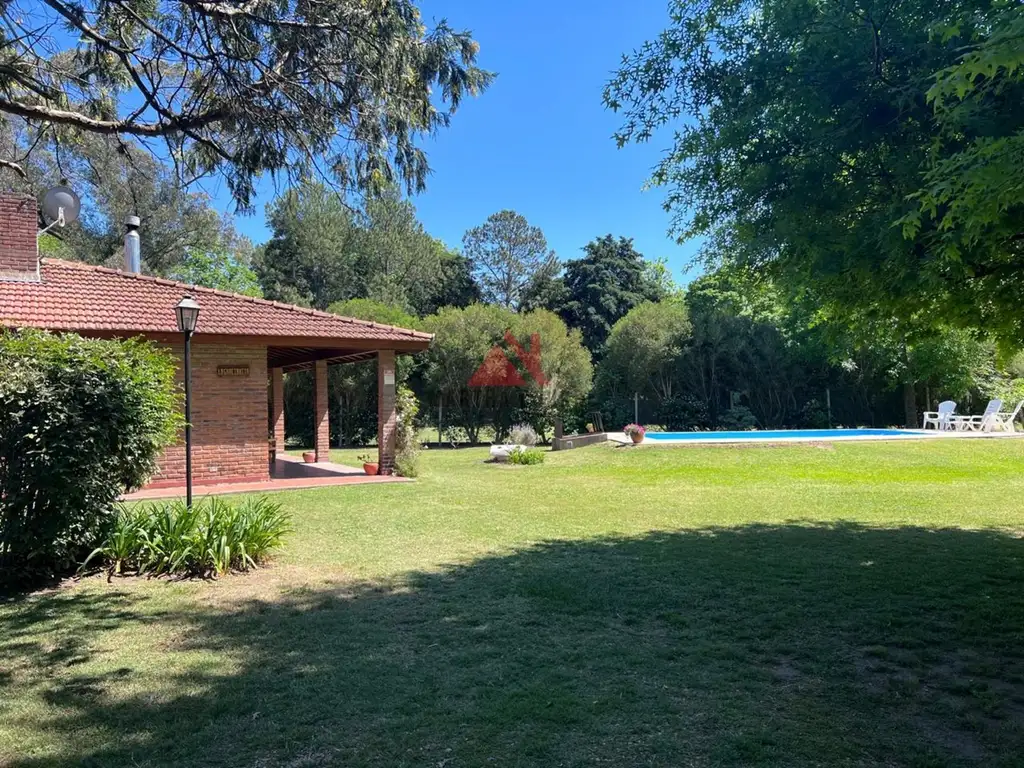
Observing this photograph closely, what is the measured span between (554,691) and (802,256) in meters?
3.48

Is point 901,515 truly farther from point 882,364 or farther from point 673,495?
point 882,364

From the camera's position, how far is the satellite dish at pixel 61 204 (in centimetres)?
952

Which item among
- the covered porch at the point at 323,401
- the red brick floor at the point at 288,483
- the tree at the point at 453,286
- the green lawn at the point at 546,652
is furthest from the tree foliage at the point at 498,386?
the tree at the point at 453,286

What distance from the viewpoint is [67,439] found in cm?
608

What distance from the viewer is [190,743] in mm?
3350

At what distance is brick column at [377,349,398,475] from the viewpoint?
14711 millimetres

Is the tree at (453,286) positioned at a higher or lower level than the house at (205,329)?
higher

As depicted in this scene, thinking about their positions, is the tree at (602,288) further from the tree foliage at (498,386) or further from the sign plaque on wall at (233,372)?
the sign plaque on wall at (233,372)

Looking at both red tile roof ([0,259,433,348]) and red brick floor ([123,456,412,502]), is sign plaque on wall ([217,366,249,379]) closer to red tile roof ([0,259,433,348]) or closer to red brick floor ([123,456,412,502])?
red tile roof ([0,259,433,348])

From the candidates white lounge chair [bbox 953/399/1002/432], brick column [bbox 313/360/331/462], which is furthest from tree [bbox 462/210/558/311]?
brick column [bbox 313/360/331/462]

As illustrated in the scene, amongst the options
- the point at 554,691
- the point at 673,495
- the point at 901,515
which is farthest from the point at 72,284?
the point at 901,515

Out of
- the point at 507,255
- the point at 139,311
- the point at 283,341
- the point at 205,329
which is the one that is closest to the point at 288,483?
the point at 283,341

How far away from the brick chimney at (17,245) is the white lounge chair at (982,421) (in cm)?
2594

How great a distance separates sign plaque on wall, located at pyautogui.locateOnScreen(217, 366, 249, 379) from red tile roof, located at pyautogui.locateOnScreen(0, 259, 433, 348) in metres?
0.89
